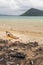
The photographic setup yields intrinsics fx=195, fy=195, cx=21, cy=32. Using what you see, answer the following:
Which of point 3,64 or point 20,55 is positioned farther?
point 20,55

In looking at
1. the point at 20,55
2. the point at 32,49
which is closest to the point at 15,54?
the point at 20,55

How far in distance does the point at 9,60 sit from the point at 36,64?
1093mm

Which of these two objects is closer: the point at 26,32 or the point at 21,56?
the point at 21,56

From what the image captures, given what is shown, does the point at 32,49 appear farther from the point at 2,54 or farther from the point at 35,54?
the point at 2,54

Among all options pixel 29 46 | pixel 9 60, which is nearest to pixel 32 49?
pixel 29 46

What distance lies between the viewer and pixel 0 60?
7559 millimetres

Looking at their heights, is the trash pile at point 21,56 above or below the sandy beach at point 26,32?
above

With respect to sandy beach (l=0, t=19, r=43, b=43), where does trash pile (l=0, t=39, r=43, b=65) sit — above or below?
above

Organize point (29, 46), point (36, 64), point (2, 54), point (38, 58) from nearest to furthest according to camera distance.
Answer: point (36, 64) → point (38, 58) → point (2, 54) → point (29, 46)

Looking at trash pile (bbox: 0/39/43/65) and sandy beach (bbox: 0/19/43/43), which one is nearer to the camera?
trash pile (bbox: 0/39/43/65)

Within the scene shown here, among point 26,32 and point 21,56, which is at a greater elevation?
point 21,56

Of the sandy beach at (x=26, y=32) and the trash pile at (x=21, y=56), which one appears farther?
the sandy beach at (x=26, y=32)

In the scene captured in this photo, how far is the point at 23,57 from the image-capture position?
7816 mm

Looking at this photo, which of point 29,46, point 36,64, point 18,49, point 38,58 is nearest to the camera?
point 36,64
